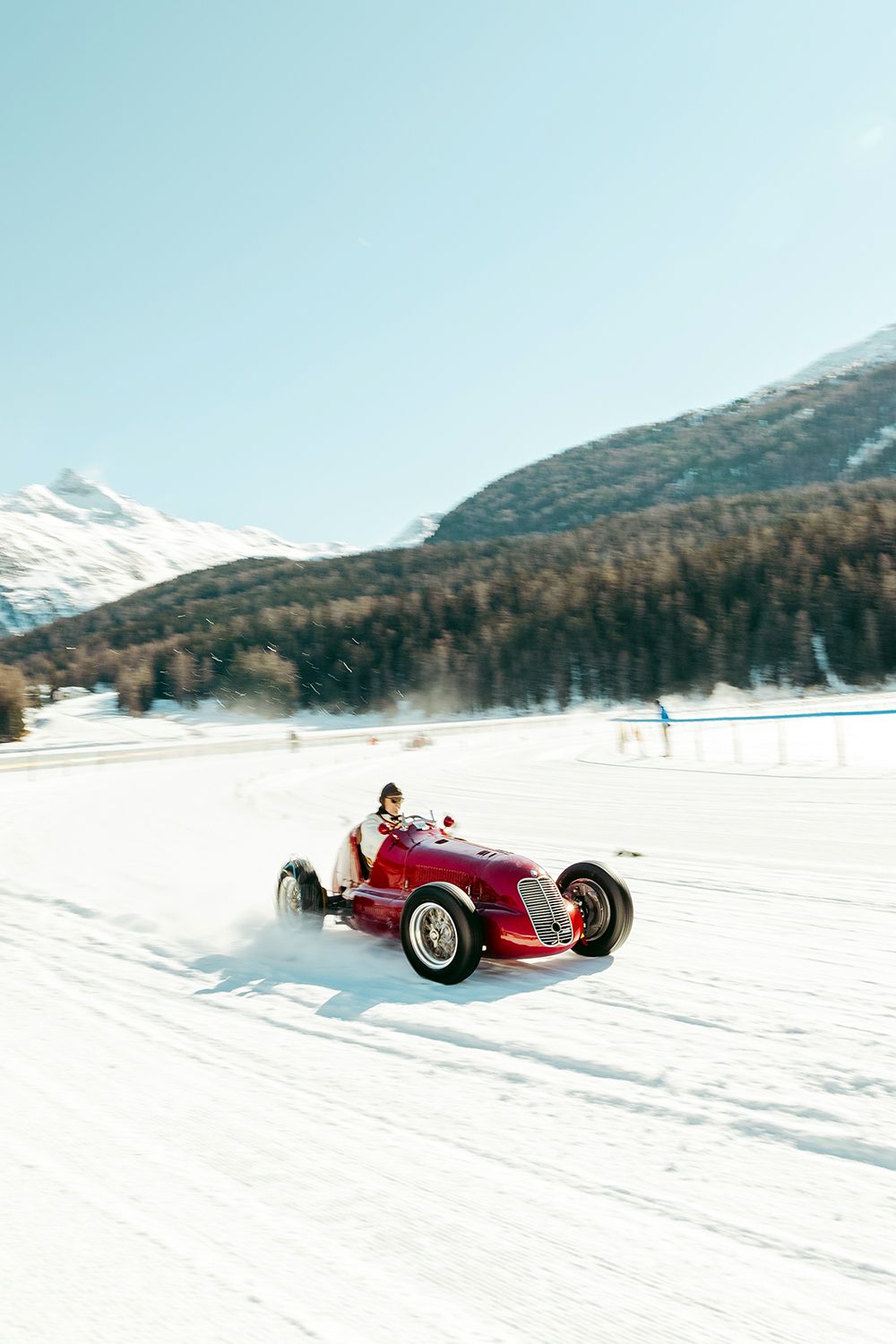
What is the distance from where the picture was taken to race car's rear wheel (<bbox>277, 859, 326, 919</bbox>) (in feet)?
27.2

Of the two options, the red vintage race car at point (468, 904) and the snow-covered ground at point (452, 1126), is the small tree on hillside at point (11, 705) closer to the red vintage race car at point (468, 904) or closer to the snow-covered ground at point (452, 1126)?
the snow-covered ground at point (452, 1126)

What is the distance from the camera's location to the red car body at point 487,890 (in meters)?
6.80

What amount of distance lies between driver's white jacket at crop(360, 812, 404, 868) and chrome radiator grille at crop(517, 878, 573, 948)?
151 centimetres

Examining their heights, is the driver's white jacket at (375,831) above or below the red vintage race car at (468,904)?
above

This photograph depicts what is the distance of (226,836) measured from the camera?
1566cm

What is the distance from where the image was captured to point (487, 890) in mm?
6980

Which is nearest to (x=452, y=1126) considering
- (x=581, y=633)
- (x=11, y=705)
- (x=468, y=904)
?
(x=468, y=904)

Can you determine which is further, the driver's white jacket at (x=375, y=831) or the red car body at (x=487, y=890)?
the driver's white jacket at (x=375, y=831)

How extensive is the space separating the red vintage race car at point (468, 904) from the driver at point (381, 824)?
93 millimetres

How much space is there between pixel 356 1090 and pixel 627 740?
32532 millimetres

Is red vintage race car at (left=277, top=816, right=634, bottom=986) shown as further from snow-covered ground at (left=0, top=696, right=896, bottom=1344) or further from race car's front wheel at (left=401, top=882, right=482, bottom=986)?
snow-covered ground at (left=0, top=696, right=896, bottom=1344)

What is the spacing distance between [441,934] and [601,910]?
132 centimetres

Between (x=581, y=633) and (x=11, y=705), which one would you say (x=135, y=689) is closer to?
(x=11, y=705)

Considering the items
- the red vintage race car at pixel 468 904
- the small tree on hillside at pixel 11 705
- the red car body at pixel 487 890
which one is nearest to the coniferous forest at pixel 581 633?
the small tree on hillside at pixel 11 705
